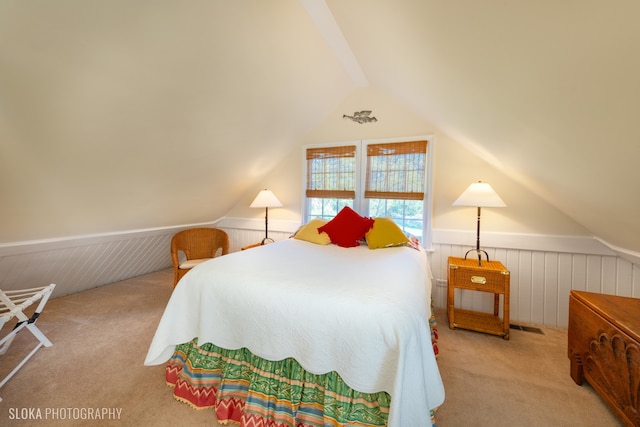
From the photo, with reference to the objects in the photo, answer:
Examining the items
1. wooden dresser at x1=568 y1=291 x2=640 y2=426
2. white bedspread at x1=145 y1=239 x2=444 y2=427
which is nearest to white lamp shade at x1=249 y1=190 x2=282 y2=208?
white bedspread at x1=145 y1=239 x2=444 y2=427

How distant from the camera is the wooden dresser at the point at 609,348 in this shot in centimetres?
123

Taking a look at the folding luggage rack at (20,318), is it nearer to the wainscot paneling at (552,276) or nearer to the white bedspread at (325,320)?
the white bedspread at (325,320)

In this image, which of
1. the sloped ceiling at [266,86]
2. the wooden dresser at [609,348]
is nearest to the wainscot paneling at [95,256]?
the sloped ceiling at [266,86]

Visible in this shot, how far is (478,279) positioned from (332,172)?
2.15 meters

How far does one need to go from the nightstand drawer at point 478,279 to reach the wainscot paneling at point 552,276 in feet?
1.77

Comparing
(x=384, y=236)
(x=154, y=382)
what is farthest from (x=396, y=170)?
(x=154, y=382)

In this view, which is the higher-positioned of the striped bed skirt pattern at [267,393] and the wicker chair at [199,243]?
the wicker chair at [199,243]

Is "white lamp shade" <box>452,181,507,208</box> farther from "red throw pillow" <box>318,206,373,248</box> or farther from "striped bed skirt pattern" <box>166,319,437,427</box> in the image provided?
"striped bed skirt pattern" <box>166,319,437,427</box>

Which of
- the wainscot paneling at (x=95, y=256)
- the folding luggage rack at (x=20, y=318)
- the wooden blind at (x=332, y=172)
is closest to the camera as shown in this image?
the folding luggage rack at (x=20, y=318)

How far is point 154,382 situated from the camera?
1655 millimetres

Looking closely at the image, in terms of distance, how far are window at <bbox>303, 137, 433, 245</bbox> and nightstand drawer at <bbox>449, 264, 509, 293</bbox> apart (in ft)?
2.14

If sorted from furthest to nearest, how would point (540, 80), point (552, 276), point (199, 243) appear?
point (199, 243) → point (552, 276) → point (540, 80)

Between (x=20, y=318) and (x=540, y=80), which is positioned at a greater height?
(x=540, y=80)

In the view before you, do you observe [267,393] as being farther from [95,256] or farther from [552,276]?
[95,256]
